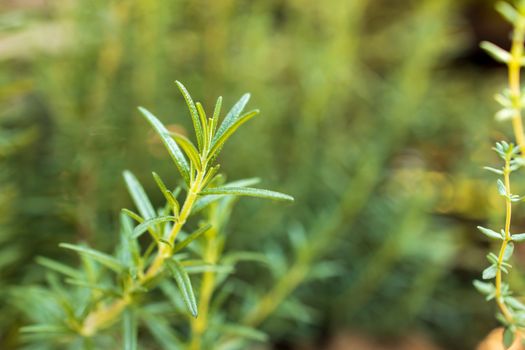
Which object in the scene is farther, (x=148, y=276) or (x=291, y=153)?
(x=291, y=153)

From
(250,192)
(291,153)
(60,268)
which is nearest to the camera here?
(250,192)

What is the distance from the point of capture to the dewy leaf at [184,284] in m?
0.24

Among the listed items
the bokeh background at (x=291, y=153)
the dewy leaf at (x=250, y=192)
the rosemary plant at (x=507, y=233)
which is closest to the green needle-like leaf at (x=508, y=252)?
the rosemary plant at (x=507, y=233)

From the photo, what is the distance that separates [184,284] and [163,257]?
0.10 feet

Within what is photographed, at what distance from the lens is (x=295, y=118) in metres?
0.79

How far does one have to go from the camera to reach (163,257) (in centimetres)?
28

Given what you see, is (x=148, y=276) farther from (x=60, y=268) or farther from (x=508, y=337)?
(x=508, y=337)

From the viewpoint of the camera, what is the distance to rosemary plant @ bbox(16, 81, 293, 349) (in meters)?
0.25

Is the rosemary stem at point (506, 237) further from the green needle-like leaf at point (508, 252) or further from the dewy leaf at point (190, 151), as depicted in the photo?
the dewy leaf at point (190, 151)

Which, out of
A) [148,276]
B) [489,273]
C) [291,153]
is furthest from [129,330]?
[291,153]

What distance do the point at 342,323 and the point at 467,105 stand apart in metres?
0.42

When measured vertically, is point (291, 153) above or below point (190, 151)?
below

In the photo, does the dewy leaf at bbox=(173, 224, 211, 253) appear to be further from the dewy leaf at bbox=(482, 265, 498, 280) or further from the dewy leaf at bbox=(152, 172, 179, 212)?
the dewy leaf at bbox=(482, 265, 498, 280)

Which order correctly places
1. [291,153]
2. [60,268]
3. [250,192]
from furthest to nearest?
1. [291,153]
2. [60,268]
3. [250,192]
